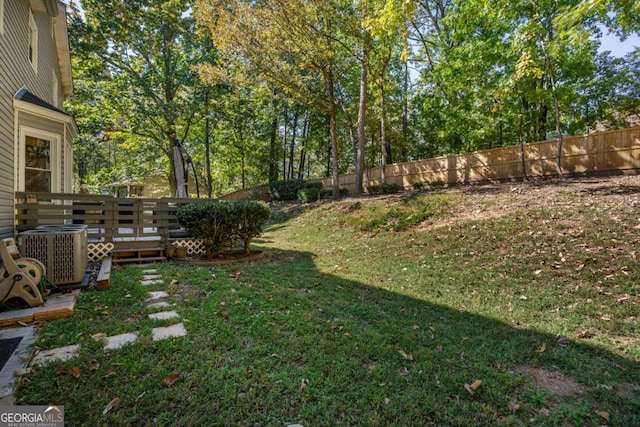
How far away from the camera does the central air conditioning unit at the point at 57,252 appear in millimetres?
3955

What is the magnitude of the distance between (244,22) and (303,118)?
47.6 ft

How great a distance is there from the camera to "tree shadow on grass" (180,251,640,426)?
2.01 metres

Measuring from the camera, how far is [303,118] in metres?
25.1

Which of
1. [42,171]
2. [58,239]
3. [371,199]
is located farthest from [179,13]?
[58,239]

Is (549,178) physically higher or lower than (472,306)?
higher

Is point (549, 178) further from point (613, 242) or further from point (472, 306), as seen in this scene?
point (472, 306)

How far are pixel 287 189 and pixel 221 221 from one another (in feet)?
40.9

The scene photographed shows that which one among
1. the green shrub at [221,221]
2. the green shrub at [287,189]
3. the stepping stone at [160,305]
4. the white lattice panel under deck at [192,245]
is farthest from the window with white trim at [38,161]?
the green shrub at [287,189]

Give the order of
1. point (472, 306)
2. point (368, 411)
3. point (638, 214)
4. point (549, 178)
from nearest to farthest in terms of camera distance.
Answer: point (368, 411), point (472, 306), point (638, 214), point (549, 178)

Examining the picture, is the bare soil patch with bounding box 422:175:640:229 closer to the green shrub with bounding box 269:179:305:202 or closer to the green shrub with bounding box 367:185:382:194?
the green shrub with bounding box 367:185:382:194

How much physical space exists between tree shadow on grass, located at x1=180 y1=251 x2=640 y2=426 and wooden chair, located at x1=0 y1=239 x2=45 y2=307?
1991mm

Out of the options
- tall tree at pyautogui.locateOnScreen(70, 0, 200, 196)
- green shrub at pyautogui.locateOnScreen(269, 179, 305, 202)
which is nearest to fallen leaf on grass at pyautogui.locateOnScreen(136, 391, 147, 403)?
tall tree at pyautogui.locateOnScreen(70, 0, 200, 196)

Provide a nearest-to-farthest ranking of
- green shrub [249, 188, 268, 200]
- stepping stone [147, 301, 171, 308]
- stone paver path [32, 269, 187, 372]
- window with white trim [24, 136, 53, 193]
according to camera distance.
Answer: stone paver path [32, 269, 187, 372] < stepping stone [147, 301, 171, 308] < window with white trim [24, 136, 53, 193] < green shrub [249, 188, 268, 200]

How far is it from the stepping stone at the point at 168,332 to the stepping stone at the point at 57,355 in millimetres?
586
